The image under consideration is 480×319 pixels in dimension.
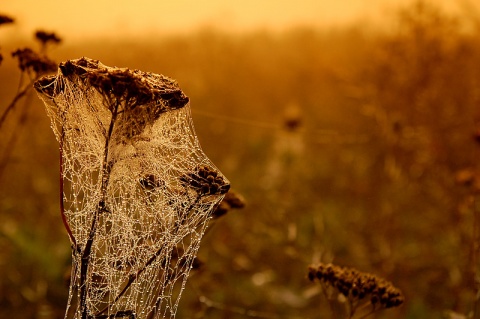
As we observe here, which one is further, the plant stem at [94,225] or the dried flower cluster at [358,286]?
the dried flower cluster at [358,286]

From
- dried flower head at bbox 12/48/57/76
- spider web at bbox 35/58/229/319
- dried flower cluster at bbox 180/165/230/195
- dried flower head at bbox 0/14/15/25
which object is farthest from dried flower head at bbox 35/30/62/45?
dried flower cluster at bbox 180/165/230/195

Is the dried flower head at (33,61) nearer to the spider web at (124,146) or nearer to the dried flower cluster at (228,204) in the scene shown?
the spider web at (124,146)

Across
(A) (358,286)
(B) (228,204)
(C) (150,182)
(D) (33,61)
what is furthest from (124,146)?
(A) (358,286)

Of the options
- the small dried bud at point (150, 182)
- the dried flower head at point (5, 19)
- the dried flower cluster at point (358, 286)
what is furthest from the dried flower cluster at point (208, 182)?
the dried flower head at point (5, 19)

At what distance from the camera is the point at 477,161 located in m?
4.48

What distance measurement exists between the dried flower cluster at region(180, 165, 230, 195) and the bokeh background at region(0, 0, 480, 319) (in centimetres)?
130

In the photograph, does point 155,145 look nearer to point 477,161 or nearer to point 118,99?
point 118,99

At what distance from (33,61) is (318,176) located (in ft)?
13.2

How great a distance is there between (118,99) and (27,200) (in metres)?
3.75

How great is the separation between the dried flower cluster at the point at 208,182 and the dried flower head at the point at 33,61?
86cm

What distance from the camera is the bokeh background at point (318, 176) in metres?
3.66

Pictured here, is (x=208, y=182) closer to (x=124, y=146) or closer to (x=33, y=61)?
(x=124, y=146)

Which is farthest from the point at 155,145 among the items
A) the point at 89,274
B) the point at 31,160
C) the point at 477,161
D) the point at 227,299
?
the point at 31,160

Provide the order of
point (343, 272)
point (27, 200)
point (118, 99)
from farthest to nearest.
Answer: point (27, 200), point (343, 272), point (118, 99)
